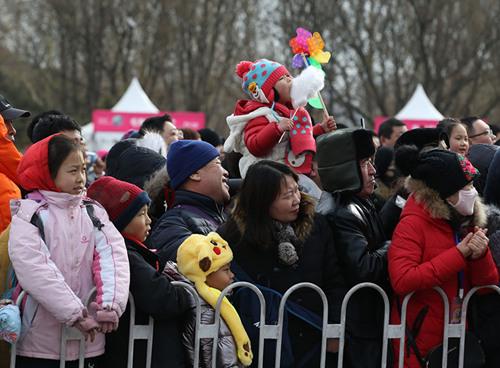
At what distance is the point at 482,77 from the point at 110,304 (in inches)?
1109

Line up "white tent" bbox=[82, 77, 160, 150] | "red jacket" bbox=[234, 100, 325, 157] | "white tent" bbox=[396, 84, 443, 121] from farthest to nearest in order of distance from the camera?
"white tent" bbox=[396, 84, 443, 121]
"white tent" bbox=[82, 77, 160, 150]
"red jacket" bbox=[234, 100, 325, 157]

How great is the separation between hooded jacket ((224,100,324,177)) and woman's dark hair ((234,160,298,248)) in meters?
0.86

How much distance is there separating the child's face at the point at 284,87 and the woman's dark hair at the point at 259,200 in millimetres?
1148

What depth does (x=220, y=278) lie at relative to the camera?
498 cm

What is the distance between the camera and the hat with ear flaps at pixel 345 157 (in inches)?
214

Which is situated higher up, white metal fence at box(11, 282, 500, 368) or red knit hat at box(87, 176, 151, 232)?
red knit hat at box(87, 176, 151, 232)

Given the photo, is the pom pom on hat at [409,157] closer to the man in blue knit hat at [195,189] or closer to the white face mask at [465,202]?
the white face mask at [465,202]

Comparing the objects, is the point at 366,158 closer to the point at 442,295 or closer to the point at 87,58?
the point at 442,295

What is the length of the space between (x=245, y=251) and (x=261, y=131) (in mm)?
1198

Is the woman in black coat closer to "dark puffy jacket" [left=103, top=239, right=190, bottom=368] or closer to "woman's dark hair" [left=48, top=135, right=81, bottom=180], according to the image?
"dark puffy jacket" [left=103, top=239, right=190, bottom=368]

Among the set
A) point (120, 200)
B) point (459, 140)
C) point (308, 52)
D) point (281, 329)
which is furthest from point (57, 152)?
point (459, 140)

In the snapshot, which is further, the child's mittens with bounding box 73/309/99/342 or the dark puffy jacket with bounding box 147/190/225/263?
the dark puffy jacket with bounding box 147/190/225/263

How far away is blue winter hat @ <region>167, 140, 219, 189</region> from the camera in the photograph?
5637 mm

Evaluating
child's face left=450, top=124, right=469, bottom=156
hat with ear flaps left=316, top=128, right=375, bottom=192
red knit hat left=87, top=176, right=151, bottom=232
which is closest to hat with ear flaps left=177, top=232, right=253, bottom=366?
red knit hat left=87, top=176, right=151, bottom=232
